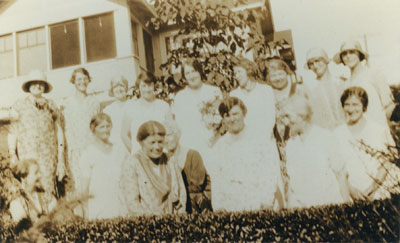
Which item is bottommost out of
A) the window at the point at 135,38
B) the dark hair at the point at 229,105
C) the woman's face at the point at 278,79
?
the dark hair at the point at 229,105

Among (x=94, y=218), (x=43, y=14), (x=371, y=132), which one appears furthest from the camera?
(x=43, y=14)

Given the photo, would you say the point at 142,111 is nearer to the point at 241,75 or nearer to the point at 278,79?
the point at 241,75

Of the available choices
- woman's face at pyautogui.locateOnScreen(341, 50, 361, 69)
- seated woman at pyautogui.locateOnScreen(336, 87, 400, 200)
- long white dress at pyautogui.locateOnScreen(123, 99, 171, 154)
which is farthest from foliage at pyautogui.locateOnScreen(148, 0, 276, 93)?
seated woman at pyautogui.locateOnScreen(336, 87, 400, 200)

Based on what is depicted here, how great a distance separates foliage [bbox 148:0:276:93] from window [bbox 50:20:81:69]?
119cm

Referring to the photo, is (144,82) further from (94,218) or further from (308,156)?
(308,156)

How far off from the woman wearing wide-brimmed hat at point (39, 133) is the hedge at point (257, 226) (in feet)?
2.41

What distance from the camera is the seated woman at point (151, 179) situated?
429cm

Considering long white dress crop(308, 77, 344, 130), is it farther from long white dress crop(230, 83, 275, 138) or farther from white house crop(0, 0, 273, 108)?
white house crop(0, 0, 273, 108)

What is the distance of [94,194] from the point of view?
450 centimetres

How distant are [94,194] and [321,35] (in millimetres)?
3422

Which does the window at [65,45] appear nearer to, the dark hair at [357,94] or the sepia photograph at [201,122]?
the sepia photograph at [201,122]

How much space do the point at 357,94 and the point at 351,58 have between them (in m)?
0.42

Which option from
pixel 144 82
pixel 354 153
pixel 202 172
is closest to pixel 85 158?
pixel 144 82

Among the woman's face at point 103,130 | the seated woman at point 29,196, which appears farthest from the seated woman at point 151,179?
the seated woman at point 29,196
